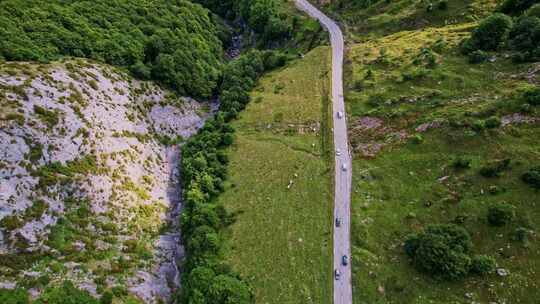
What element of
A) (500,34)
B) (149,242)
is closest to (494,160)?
(500,34)

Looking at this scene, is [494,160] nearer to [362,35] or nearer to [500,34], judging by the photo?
[500,34]

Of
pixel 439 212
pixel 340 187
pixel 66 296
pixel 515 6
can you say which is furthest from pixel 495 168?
pixel 66 296

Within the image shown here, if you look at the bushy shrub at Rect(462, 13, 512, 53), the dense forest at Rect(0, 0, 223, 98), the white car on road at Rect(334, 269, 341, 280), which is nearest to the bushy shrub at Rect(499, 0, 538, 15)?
the bushy shrub at Rect(462, 13, 512, 53)

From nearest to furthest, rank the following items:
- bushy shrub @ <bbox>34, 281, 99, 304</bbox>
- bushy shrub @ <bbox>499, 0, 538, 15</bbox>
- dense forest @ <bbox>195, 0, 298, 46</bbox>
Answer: bushy shrub @ <bbox>34, 281, 99, 304</bbox> → bushy shrub @ <bbox>499, 0, 538, 15</bbox> → dense forest @ <bbox>195, 0, 298, 46</bbox>

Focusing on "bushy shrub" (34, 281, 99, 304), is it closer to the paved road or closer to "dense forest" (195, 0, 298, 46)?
the paved road

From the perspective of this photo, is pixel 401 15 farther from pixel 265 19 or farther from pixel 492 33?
pixel 265 19

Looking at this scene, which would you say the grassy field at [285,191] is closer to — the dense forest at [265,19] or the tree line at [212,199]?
the tree line at [212,199]

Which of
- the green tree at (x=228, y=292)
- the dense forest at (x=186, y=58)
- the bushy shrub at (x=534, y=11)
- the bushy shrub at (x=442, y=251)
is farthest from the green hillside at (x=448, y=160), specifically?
the dense forest at (x=186, y=58)
